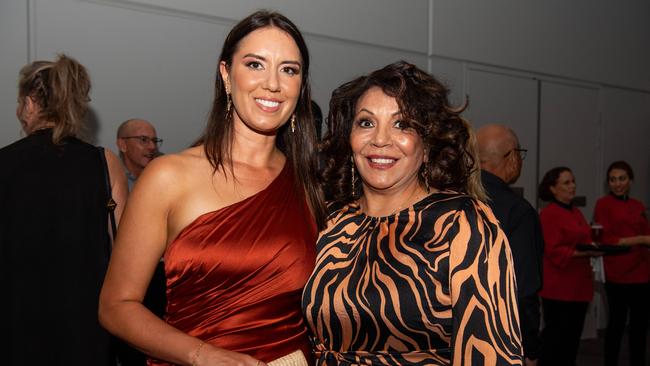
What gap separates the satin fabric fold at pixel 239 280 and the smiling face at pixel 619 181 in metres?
4.37

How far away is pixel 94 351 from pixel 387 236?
1.39 metres

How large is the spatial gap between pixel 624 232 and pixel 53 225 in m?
4.60

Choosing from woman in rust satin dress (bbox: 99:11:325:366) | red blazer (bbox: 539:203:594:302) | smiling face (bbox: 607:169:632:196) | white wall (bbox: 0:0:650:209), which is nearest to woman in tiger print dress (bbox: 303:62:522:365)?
woman in rust satin dress (bbox: 99:11:325:366)

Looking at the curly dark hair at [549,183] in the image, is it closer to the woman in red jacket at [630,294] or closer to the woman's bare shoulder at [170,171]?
the woman in red jacket at [630,294]

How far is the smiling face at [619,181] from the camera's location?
5.46 meters

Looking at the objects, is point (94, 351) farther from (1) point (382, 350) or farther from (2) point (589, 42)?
(2) point (589, 42)

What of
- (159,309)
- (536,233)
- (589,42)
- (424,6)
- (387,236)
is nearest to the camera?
(387,236)

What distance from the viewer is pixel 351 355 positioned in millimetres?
1772

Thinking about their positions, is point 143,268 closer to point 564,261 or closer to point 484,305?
point 484,305

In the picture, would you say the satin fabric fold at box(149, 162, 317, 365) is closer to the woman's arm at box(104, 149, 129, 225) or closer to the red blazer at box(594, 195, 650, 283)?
the woman's arm at box(104, 149, 129, 225)

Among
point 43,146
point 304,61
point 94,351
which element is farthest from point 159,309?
point 304,61

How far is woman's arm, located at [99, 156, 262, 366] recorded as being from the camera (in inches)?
64.4

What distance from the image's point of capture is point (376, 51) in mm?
5195

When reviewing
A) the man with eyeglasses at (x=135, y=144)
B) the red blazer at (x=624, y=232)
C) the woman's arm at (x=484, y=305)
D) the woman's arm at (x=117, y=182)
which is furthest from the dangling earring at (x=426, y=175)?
the red blazer at (x=624, y=232)
